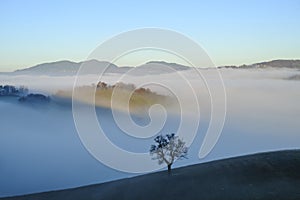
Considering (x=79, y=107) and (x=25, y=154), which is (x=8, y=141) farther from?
(x=79, y=107)

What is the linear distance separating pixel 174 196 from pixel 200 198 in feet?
9.34

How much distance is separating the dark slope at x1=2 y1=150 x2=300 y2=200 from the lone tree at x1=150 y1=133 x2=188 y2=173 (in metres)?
2.03

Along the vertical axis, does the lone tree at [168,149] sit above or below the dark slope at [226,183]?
above

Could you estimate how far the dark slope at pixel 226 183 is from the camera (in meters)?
30.2

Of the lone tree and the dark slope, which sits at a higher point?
the lone tree

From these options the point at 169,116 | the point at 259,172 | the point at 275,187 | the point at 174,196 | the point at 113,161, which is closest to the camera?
the point at 275,187

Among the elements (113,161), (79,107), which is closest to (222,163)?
(79,107)

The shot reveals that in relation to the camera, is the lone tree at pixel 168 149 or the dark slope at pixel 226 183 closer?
the dark slope at pixel 226 183

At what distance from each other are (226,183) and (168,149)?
1114 cm

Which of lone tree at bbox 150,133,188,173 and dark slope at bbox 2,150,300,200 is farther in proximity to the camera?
lone tree at bbox 150,133,188,173

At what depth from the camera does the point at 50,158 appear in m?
172

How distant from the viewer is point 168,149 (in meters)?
43.3

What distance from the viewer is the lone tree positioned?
43.0 metres

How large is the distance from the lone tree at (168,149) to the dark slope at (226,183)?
2.03m
